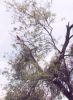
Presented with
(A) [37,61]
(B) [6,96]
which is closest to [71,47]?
(A) [37,61]

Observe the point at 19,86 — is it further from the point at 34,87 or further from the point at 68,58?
the point at 68,58

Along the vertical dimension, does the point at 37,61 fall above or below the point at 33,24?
below

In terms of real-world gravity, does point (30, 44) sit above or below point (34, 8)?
below

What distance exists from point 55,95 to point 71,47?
3.66 m

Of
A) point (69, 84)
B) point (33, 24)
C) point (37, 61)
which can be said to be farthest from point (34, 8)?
point (69, 84)

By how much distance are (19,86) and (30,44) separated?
3.01 metres

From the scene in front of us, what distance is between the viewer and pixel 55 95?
3428 cm

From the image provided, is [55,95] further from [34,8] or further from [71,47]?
[34,8]

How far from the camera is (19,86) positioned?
3250cm

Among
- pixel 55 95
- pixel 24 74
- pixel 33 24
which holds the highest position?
pixel 33 24

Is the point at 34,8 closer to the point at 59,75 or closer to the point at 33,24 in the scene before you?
the point at 33,24

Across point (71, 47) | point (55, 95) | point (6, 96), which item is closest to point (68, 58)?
point (71, 47)

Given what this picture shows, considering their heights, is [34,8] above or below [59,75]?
above

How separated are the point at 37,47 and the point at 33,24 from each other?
63.4 inches
